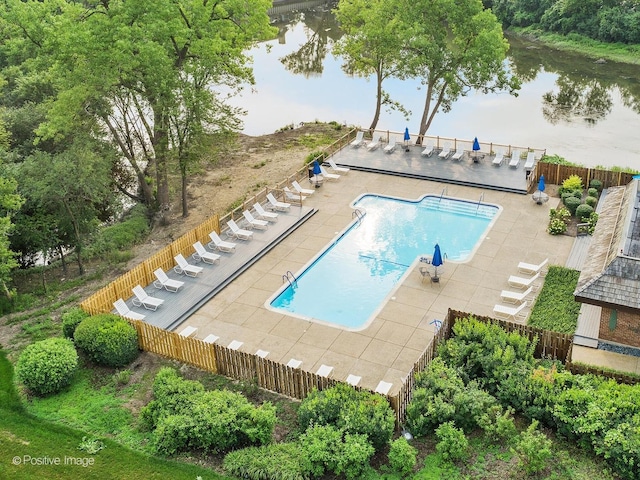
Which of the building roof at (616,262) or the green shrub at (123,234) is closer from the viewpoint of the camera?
the building roof at (616,262)

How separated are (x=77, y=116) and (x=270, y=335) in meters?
13.2

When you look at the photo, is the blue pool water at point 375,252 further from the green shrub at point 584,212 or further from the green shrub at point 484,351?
the green shrub at point 484,351

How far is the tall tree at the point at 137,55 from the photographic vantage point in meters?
23.7

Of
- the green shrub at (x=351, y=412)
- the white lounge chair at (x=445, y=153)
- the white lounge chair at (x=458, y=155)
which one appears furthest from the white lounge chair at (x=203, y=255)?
the white lounge chair at (x=458, y=155)

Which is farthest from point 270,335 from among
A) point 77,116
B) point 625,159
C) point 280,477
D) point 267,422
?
point 625,159

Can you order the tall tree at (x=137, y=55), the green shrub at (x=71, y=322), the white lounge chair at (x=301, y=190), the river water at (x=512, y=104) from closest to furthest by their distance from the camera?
the green shrub at (x=71, y=322), the tall tree at (x=137, y=55), the white lounge chair at (x=301, y=190), the river water at (x=512, y=104)

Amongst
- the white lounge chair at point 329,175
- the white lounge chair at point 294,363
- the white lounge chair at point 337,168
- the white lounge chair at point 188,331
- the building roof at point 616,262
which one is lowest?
the white lounge chair at point 188,331

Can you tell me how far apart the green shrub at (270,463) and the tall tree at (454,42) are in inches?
918

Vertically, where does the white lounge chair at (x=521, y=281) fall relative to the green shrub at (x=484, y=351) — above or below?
below

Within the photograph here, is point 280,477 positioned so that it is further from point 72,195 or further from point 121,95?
point 121,95

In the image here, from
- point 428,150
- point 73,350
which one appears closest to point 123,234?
point 73,350

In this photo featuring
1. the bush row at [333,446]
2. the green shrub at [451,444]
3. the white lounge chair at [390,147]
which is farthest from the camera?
the white lounge chair at [390,147]

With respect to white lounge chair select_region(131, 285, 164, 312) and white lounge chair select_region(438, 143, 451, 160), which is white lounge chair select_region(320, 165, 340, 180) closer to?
white lounge chair select_region(438, 143, 451, 160)

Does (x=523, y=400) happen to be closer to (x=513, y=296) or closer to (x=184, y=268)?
(x=513, y=296)
